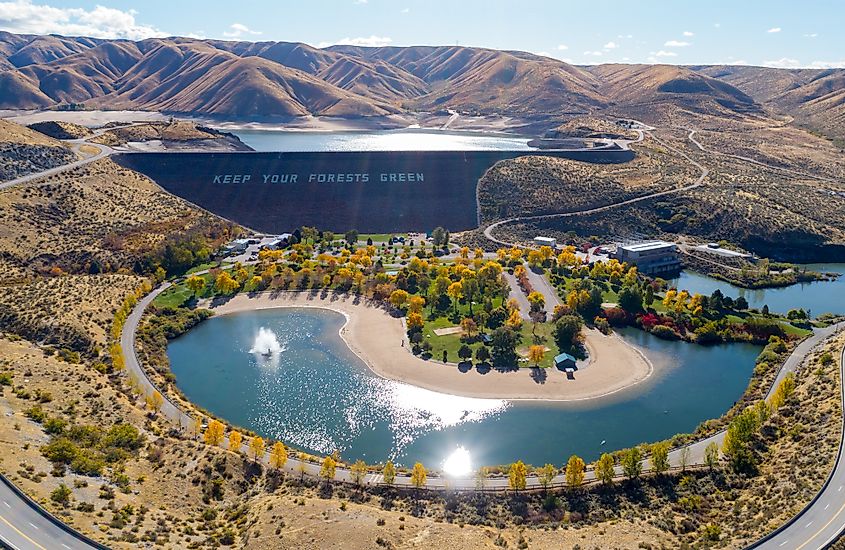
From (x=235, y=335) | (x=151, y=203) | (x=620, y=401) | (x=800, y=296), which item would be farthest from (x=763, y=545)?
(x=151, y=203)

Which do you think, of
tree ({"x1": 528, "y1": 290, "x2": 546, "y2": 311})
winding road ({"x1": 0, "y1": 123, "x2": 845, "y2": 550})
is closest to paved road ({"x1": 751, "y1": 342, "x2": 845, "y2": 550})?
winding road ({"x1": 0, "y1": 123, "x2": 845, "y2": 550})

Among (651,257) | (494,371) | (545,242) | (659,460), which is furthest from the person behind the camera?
(545,242)

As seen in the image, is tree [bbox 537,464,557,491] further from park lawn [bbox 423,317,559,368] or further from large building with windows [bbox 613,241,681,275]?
large building with windows [bbox 613,241,681,275]

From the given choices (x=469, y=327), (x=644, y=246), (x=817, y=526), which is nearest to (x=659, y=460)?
(x=817, y=526)

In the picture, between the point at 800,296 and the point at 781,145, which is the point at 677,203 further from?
the point at 781,145

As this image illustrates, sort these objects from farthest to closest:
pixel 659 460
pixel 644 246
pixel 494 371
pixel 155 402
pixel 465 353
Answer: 1. pixel 644 246
2. pixel 465 353
3. pixel 494 371
4. pixel 155 402
5. pixel 659 460

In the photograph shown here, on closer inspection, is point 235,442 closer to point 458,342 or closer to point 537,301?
point 458,342

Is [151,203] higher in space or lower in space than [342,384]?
higher
